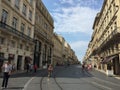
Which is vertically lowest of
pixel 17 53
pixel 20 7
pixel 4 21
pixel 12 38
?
pixel 17 53

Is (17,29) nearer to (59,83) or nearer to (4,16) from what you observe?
(4,16)

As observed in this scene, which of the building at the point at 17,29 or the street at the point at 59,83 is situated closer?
the street at the point at 59,83

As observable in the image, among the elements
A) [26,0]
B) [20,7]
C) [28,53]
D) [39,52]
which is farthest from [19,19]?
[39,52]

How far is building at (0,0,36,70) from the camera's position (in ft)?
95.9

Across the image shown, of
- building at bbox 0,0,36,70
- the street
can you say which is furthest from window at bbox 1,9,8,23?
the street

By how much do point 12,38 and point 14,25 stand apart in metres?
3.03

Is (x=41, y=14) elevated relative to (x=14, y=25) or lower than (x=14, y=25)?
elevated

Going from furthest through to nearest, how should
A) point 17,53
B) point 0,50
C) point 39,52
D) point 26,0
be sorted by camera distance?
1. point 39,52
2. point 26,0
3. point 17,53
4. point 0,50

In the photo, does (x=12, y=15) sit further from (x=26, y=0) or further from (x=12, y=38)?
(x=26, y=0)

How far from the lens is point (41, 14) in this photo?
53.9 meters

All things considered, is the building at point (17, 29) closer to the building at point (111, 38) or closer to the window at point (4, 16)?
the window at point (4, 16)

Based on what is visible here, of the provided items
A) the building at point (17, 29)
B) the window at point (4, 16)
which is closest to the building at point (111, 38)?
the building at point (17, 29)

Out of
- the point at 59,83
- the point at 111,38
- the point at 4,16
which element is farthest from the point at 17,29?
the point at 59,83

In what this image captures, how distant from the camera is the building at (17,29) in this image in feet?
95.9
